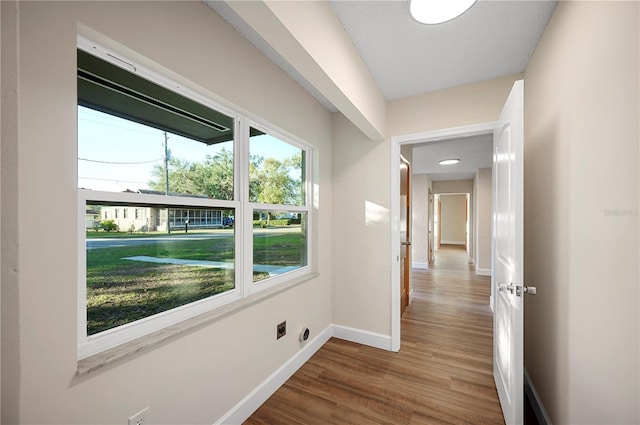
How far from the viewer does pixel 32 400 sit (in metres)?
0.84

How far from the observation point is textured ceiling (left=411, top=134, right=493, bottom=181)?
12.8 feet

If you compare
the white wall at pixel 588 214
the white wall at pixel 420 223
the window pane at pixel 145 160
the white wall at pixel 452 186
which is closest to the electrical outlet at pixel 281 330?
the window pane at pixel 145 160

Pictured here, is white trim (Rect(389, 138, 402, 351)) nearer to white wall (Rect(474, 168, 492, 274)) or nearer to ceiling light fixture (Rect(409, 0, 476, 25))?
ceiling light fixture (Rect(409, 0, 476, 25))

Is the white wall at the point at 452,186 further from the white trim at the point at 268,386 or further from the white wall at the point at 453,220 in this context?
the white trim at the point at 268,386

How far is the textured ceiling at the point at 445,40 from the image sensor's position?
143 centimetres

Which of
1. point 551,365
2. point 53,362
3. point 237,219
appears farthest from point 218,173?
point 551,365

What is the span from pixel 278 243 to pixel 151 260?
1001mm

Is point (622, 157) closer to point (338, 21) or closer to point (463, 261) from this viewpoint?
point (338, 21)

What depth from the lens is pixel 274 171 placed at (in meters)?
2.12

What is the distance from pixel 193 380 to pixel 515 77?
2.99 meters

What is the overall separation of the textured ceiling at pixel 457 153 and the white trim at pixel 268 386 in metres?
2.76

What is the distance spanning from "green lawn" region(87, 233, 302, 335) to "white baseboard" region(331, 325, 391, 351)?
4.90 ft

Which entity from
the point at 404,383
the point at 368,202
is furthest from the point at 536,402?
the point at 368,202

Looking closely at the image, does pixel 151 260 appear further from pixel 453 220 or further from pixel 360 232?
pixel 453 220
